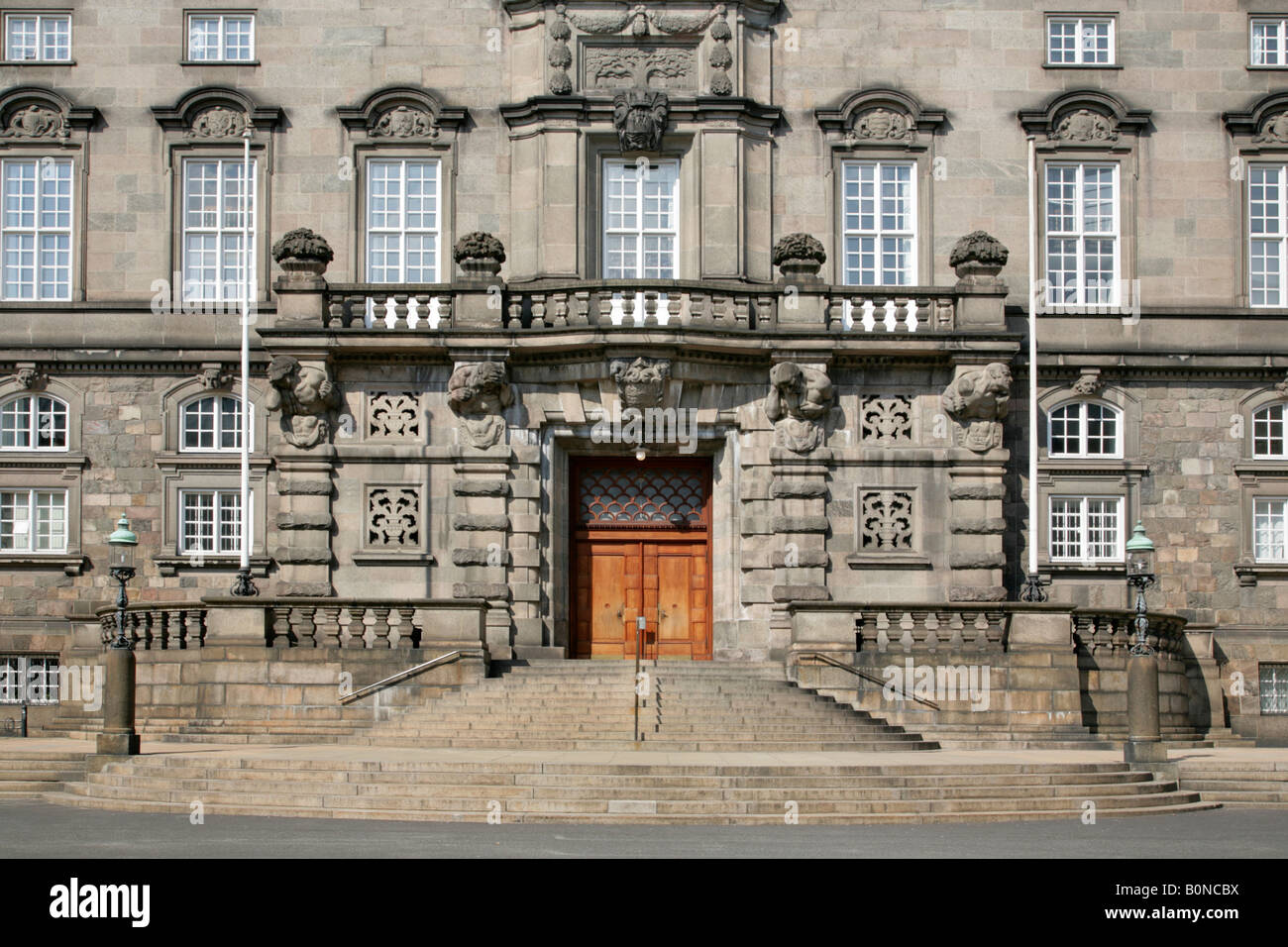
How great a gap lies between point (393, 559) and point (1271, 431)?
55.0 ft

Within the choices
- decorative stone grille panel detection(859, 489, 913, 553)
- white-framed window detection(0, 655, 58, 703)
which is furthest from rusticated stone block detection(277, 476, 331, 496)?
decorative stone grille panel detection(859, 489, 913, 553)

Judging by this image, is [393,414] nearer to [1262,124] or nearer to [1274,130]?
[1262,124]

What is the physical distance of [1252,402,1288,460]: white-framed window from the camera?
34906 mm

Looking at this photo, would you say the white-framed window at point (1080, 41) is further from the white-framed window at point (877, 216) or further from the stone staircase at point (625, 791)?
the stone staircase at point (625, 791)

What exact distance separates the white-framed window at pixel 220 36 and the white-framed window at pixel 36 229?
3.40 m

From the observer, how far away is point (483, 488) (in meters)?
32.2

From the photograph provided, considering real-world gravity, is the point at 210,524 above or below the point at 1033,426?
below

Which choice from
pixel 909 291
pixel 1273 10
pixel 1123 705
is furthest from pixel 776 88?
pixel 1123 705

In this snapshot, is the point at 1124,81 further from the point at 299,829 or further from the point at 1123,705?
the point at 299,829

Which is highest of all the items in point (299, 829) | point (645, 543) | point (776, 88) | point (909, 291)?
point (776, 88)

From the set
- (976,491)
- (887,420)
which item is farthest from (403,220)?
(976,491)

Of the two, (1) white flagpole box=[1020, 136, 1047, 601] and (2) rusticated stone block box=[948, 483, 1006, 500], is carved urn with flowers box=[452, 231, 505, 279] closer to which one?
(2) rusticated stone block box=[948, 483, 1006, 500]
